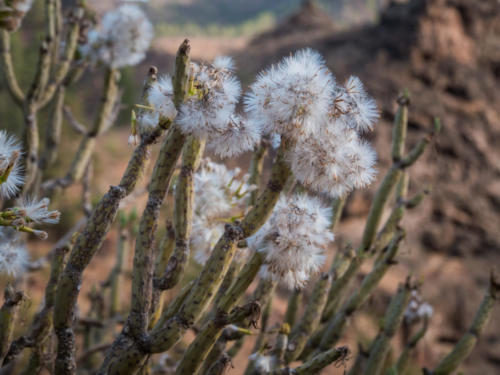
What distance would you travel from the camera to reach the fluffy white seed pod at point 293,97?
137cm

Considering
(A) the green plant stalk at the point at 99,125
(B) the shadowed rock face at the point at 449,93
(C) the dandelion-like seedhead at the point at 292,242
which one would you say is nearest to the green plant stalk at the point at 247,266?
(C) the dandelion-like seedhead at the point at 292,242

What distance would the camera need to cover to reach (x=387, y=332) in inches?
115

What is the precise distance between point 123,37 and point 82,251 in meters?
2.37

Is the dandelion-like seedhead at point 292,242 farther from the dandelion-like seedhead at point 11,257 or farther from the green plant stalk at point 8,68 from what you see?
the green plant stalk at point 8,68

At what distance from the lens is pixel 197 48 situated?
76.0 feet

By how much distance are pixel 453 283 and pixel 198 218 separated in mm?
8254

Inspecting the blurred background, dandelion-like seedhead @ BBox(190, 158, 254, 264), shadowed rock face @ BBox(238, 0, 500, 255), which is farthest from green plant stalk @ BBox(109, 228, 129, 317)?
shadowed rock face @ BBox(238, 0, 500, 255)

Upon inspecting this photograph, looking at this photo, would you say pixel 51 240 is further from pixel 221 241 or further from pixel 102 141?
pixel 221 241

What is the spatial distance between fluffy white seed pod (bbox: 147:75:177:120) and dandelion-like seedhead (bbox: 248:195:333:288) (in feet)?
1.68

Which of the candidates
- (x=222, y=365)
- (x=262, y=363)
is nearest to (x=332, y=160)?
(x=222, y=365)

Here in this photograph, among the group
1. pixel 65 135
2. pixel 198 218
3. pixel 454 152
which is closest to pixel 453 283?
pixel 454 152

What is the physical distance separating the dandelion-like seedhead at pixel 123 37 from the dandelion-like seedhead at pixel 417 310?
267 cm

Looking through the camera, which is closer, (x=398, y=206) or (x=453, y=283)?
(x=398, y=206)

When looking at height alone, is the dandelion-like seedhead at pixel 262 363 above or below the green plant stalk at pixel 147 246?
below
